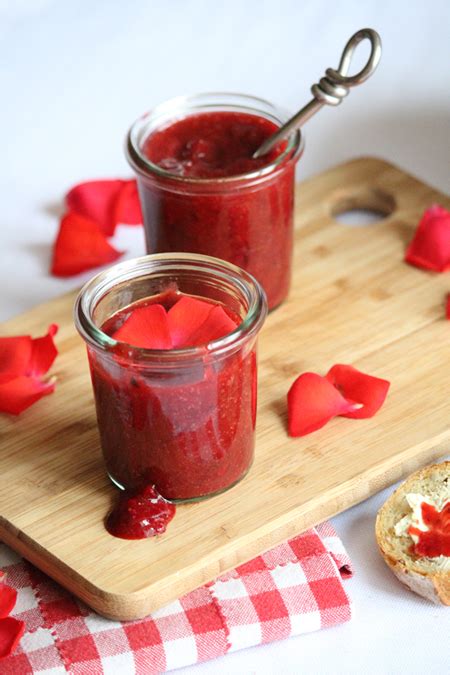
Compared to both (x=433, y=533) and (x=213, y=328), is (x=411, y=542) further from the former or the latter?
(x=213, y=328)

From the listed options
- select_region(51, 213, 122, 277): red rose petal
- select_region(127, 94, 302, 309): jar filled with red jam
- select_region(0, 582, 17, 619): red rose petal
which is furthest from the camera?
select_region(51, 213, 122, 277): red rose petal

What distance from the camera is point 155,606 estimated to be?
7.51 feet

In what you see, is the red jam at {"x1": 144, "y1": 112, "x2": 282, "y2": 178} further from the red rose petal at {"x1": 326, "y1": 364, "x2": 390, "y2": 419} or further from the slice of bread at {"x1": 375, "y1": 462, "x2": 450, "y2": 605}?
the slice of bread at {"x1": 375, "y1": 462, "x2": 450, "y2": 605}

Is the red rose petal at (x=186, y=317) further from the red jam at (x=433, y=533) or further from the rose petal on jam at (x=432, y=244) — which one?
the rose petal on jam at (x=432, y=244)

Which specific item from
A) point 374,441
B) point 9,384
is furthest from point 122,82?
point 374,441

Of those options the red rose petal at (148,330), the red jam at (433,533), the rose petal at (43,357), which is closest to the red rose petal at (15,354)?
the rose petal at (43,357)

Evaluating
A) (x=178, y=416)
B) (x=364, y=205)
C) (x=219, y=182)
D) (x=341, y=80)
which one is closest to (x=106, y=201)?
(x=364, y=205)

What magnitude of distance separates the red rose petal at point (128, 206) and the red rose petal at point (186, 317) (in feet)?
3.47

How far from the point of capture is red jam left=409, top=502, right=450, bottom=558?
2.33 m

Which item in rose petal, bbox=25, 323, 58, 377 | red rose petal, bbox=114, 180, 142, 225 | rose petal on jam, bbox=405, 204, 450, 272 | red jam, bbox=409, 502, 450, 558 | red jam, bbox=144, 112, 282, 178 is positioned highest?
red jam, bbox=144, 112, 282, 178

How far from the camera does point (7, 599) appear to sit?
7.66ft

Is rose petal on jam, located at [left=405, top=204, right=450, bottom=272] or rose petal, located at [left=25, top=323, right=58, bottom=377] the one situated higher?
rose petal on jam, located at [left=405, top=204, right=450, bottom=272]

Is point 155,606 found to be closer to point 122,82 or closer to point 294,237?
point 294,237

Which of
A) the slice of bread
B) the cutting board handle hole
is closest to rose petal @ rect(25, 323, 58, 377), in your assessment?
the slice of bread
